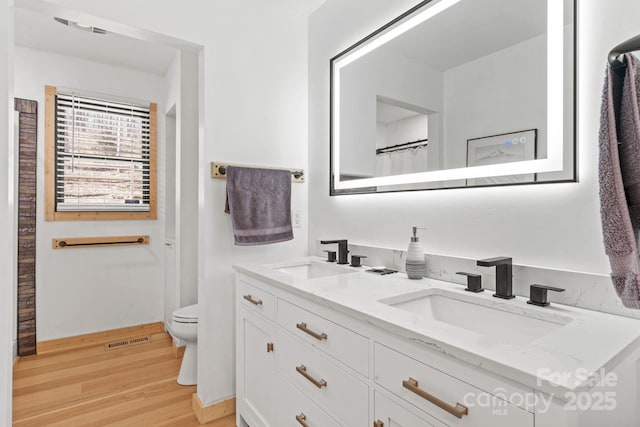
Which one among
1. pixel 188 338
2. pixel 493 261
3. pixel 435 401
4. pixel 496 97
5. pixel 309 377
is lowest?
pixel 188 338

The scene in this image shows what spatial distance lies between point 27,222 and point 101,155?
2.55ft

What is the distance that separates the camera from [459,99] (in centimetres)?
143

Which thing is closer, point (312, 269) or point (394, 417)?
point (394, 417)

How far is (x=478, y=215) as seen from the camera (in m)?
1.34

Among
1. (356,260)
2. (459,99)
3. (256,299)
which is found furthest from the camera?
(356,260)

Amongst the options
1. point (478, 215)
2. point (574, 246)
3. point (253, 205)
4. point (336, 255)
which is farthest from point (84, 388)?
point (574, 246)

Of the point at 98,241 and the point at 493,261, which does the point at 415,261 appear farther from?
the point at 98,241

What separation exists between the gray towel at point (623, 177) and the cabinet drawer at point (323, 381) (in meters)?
0.69

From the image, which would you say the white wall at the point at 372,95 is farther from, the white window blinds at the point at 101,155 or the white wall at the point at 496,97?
the white window blinds at the point at 101,155

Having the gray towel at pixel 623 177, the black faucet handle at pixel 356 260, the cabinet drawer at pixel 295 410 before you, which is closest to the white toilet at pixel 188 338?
the cabinet drawer at pixel 295 410

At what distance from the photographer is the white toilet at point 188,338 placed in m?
2.30

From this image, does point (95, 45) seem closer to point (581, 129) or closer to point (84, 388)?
point (84, 388)

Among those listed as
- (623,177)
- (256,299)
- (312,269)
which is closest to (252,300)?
(256,299)

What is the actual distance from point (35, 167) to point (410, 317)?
3186 millimetres
